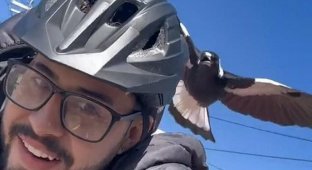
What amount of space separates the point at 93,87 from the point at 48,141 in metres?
0.10

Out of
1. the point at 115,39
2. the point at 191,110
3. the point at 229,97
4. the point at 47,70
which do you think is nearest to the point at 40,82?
the point at 47,70

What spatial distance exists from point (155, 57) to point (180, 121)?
13.2 ft

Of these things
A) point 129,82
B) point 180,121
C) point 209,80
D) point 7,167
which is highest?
point 129,82

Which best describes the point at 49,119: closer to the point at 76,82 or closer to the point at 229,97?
the point at 76,82

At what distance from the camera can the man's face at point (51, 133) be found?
78 cm

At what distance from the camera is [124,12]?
875 mm

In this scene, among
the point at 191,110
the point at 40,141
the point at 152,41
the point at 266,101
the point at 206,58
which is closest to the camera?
the point at 40,141

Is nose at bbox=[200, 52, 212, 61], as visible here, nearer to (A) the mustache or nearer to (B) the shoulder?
(B) the shoulder

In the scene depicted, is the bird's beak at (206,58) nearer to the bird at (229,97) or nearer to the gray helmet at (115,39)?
the bird at (229,97)

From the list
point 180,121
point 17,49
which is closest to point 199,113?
point 180,121

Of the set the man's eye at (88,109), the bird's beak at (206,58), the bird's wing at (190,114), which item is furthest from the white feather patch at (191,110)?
the man's eye at (88,109)

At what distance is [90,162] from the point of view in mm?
820

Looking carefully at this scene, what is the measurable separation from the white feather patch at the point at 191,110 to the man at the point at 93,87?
3.94m

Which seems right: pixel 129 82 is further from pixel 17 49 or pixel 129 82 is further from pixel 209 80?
pixel 209 80
